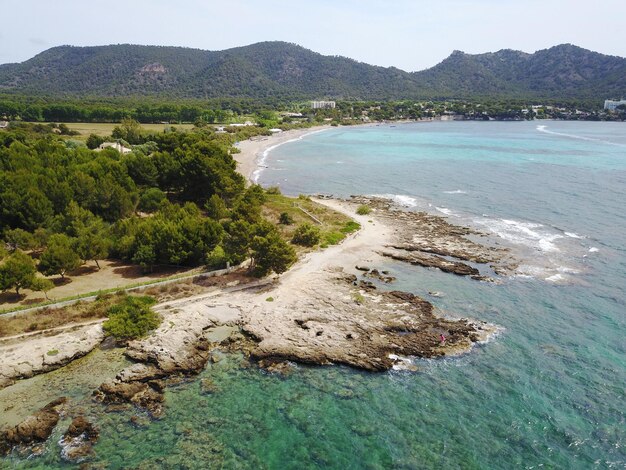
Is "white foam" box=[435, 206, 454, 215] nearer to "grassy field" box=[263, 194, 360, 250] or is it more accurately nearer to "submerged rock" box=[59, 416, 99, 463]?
"grassy field" box=[263, 194, 360, 250]

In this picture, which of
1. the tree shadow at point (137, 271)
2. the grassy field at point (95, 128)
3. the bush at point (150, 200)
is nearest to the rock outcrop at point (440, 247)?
the tree shadow at point (137, 271)

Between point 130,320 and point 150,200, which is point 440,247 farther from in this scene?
point 150,200

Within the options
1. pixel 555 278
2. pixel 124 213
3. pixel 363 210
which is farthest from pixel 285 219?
pixel 555 278

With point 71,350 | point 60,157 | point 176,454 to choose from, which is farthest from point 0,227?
point 176,454

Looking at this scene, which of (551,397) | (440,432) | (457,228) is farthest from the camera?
(457,228)

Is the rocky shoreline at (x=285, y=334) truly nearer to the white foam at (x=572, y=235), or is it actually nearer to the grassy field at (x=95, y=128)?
the white foam at (x=572, y=235)

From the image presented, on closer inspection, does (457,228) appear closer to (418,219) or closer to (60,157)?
(418,219)
